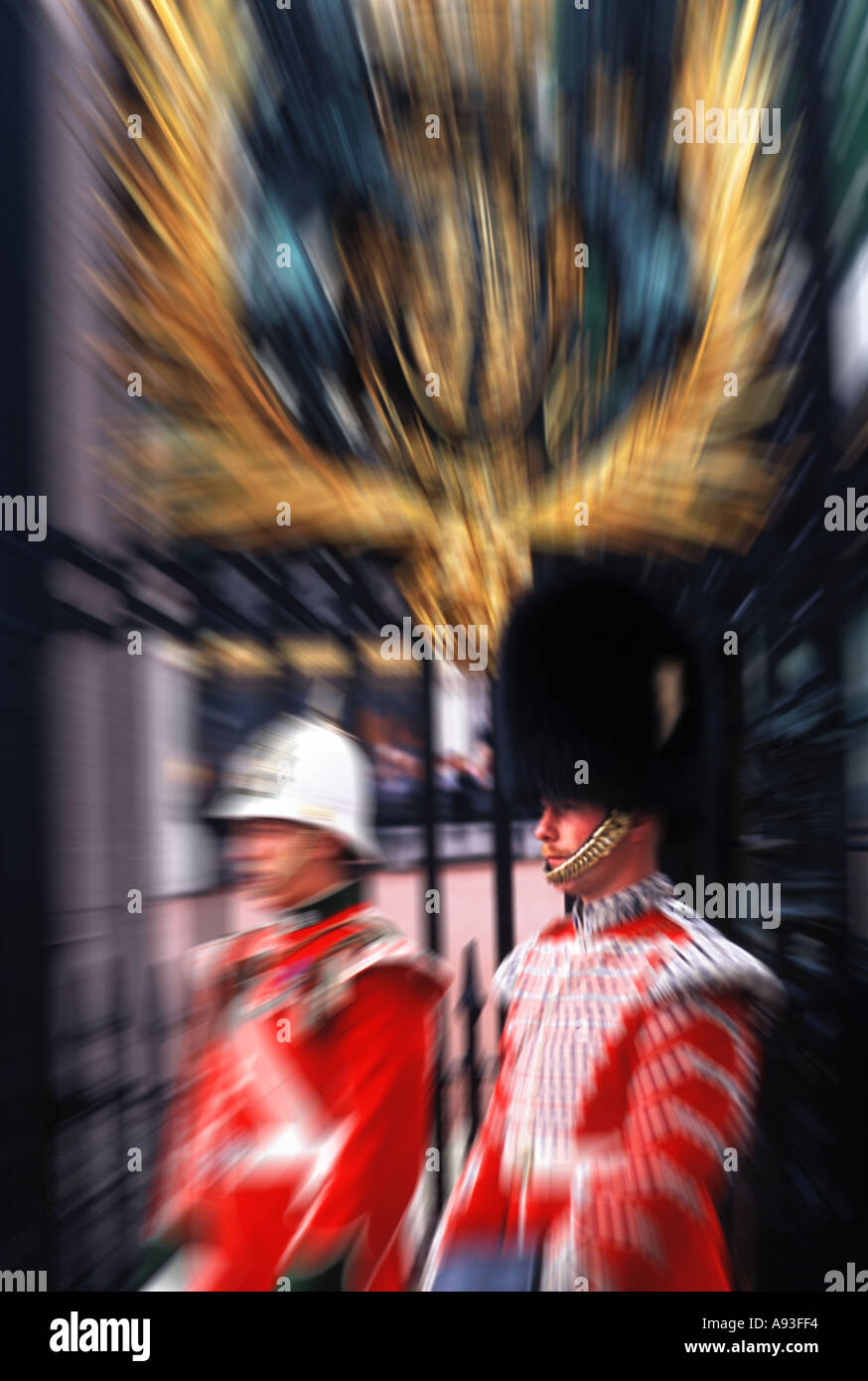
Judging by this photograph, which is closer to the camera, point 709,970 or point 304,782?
point 709,970

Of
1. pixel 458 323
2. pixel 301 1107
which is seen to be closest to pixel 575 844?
pixel 301 1107

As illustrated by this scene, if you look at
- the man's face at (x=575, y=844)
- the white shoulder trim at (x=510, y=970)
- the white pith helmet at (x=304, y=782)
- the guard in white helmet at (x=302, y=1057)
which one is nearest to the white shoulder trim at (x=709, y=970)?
the man's face at (x=575, y=844)

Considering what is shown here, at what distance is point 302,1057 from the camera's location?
1558mm

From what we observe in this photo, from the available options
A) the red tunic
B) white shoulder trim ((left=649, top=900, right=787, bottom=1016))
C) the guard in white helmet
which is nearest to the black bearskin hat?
white shoulder trim ((left=649, top=900, right=787, bottom=1016))

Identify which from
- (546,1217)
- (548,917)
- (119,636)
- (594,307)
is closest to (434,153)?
(594,307)

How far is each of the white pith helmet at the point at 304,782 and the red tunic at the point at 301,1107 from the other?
0.56ft

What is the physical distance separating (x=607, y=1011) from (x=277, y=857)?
2.02 feet

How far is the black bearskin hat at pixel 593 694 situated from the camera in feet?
5.07

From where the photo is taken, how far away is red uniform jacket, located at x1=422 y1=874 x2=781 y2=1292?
1.40 meters

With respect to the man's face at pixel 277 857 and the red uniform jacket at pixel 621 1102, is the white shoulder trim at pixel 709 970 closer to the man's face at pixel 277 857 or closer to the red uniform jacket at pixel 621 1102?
the red uniform jacket at pixel 621 1102

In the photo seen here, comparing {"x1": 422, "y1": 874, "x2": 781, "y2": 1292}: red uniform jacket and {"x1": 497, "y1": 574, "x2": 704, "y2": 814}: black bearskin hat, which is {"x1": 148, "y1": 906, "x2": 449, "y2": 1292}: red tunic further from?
{"x1": 497, "y1": 574, "x2": 704, "y2": 814}: black bearskin hat

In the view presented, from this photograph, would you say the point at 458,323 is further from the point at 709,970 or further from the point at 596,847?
the point at 709,970

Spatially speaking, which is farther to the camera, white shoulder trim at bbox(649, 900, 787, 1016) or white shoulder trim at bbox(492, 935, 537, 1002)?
white shoulder trim at bbox(492, 935, 537, 1002)

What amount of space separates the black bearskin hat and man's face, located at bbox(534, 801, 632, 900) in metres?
0.02
